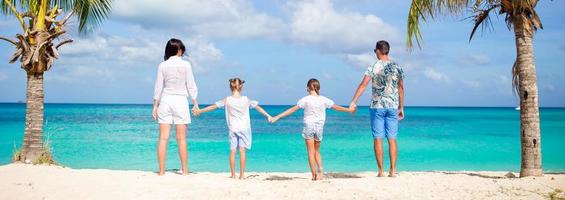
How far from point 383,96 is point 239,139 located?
2350 millimetres

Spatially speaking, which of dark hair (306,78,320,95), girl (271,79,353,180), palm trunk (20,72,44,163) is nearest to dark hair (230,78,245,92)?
girl (271,79,353,180)

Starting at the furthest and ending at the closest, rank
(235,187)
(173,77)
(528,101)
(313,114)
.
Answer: (528,101), (313,114), (173,77), (235,187)

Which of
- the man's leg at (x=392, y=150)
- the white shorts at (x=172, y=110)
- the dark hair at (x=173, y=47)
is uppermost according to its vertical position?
the dark hair at (x=173, y=47)

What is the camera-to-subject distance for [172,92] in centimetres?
737

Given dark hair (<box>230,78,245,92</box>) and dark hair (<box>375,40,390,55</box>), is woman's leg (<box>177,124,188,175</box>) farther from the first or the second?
dark hair (<box>375,40,390,55</box>)

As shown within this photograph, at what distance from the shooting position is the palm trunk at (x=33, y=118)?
30.0 ft

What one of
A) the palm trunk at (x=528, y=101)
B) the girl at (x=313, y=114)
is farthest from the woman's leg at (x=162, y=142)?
the palm trunk at (x=528, y=101)

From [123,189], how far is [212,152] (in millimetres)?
13069

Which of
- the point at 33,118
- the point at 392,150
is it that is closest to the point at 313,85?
the point at 392,150

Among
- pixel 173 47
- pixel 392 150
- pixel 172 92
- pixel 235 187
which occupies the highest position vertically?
pixel 173 47

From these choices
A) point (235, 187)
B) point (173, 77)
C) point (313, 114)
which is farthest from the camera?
point (313, 114)

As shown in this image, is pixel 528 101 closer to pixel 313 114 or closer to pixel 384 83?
pixel 384 83

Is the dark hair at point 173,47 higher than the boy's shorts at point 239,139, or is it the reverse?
the dark hair at point 173,47

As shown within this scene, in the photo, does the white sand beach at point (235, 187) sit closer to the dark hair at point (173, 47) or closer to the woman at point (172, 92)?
the woman at point (172, 92)
